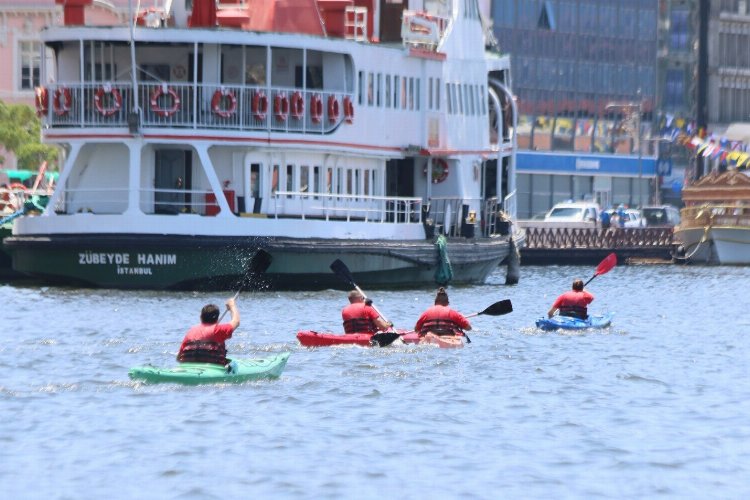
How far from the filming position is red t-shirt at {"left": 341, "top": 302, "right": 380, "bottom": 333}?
29.0m

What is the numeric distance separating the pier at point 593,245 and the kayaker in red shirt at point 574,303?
3209 centimetres

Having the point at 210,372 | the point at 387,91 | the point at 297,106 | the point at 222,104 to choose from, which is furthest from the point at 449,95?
the point at 210,372

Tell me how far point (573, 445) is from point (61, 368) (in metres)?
8.74

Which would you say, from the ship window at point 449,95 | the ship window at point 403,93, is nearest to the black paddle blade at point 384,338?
A: the ship window at point 403,93

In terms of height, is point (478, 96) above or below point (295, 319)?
above

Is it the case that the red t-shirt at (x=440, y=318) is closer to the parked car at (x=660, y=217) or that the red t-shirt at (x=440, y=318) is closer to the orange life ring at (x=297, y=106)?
the orange life ring at (x=297, y=106)

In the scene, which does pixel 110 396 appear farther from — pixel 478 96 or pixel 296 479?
pixel 478 96

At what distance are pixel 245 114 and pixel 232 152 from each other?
1.00 m

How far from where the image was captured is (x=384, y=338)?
91.9ft

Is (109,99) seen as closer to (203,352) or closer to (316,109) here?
(316,109)

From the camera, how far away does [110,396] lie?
23.1 m

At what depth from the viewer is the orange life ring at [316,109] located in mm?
41250

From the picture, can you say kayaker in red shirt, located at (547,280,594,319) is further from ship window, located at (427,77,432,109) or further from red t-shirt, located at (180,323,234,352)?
ship window, located at (427,77,432,109)

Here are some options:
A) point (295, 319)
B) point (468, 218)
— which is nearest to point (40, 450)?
point (295, 319)
